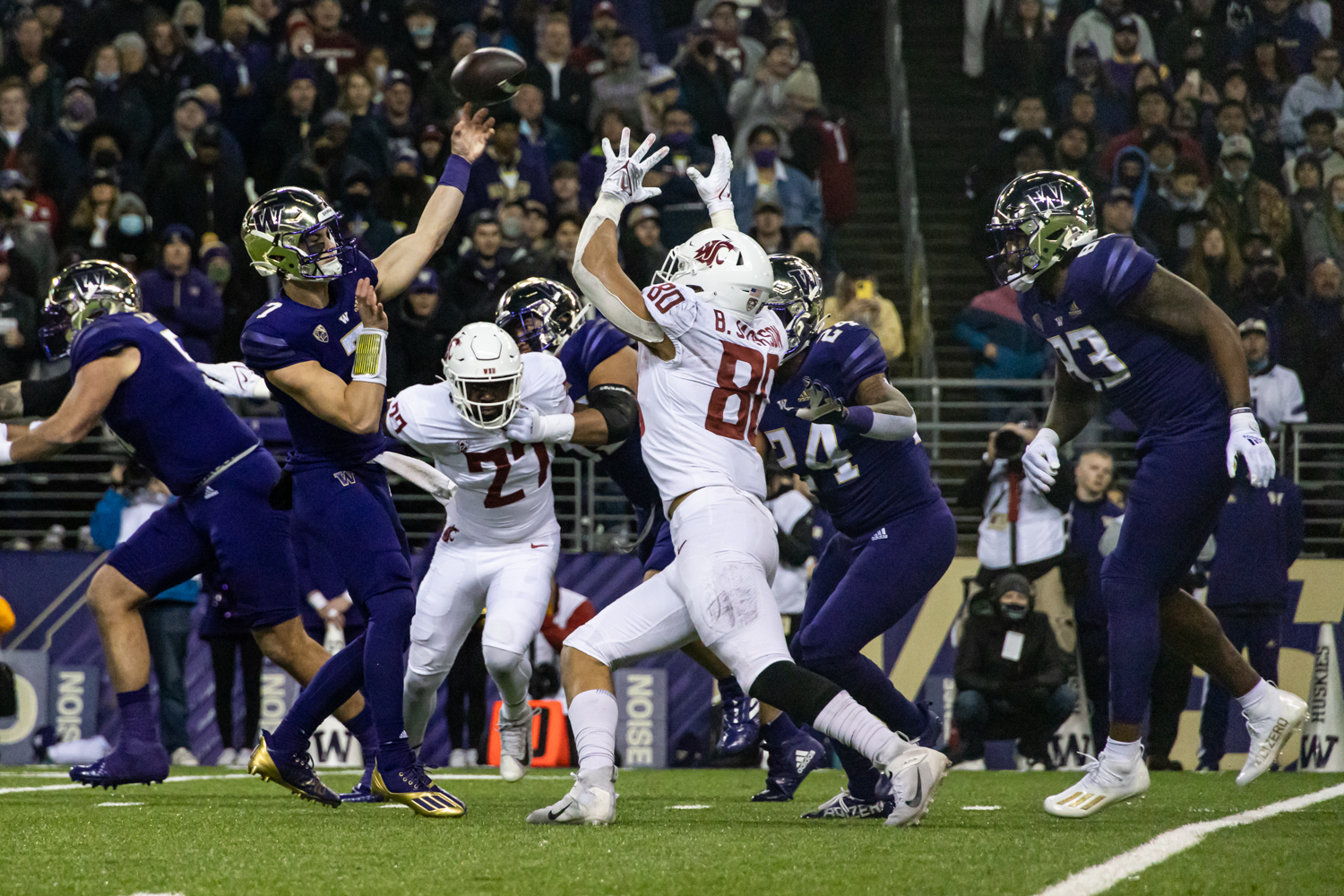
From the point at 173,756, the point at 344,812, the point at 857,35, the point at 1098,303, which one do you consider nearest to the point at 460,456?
the point at 344,812

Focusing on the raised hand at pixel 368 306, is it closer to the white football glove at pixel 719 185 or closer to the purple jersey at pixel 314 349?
the purple jersey at pixel 314 349

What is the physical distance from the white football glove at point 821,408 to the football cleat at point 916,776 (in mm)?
1098

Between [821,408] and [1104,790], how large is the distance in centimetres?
149

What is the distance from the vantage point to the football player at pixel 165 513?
19.5ft

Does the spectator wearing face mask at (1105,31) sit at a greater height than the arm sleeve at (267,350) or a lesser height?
greater

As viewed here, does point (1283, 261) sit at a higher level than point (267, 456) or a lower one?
higher

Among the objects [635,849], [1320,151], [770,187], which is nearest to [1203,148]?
[1320,151]

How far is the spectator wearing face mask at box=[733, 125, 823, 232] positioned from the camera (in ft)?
38.1

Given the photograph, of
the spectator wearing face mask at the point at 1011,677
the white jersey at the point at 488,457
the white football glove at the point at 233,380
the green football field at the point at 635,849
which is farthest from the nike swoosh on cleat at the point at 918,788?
the spectator wearing face mask at the point at 1011,677

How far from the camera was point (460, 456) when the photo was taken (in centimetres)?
594

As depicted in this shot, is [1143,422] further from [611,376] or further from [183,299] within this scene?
[183,299]

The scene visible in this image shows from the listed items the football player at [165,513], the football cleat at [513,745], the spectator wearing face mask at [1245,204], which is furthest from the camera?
the spectator wearing face mask at [1245,204]

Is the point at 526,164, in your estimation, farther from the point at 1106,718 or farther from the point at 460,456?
the point at 460,456

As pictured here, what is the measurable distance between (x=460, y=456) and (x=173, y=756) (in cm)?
449
